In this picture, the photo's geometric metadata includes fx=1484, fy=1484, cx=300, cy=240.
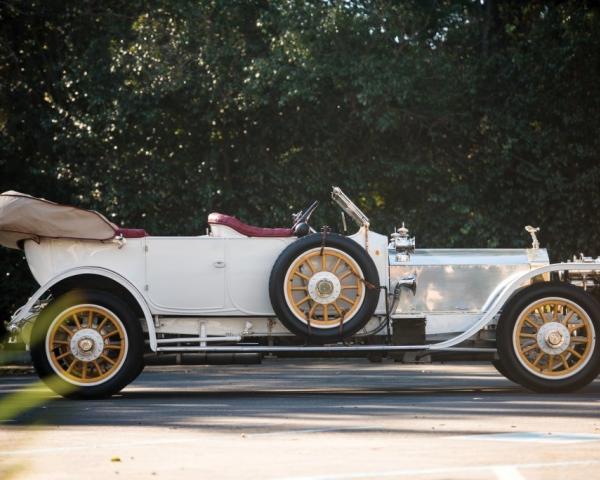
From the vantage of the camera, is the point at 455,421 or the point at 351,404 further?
the point at 351,404

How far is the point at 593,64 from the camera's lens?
1048 inches

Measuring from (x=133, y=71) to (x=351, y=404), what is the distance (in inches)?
599

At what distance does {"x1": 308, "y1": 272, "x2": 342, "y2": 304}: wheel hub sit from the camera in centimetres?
1383

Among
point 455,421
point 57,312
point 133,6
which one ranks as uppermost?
point 133,6

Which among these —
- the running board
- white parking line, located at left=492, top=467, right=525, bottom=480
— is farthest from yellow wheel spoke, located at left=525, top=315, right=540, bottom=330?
white parking line, located at left=492, top=467, right=525, bottom=480

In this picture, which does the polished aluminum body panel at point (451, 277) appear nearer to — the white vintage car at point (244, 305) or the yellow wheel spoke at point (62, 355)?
the white vintage car at point (244, 305)

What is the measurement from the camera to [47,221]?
13.9 m

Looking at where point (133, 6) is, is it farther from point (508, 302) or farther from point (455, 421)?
point (455, 421)

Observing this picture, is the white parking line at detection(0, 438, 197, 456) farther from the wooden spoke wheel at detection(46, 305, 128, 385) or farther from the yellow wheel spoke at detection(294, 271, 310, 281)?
the yellow wheel spoke at detection(294, 271, 310, 281)

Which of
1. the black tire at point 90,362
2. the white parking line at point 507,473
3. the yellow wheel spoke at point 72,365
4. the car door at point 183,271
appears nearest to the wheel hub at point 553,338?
the car door at point 183,271

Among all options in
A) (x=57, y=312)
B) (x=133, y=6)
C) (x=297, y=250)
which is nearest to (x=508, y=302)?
(x=297, y=250)

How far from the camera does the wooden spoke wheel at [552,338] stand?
14.0m

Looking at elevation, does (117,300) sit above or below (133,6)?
below

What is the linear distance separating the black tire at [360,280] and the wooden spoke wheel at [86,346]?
149 centimetres
